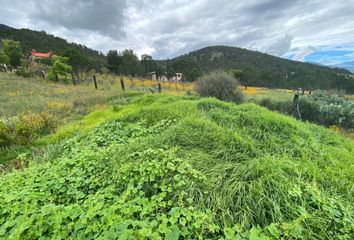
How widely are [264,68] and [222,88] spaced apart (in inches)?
2277

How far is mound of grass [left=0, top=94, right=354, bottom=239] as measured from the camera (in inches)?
68.1

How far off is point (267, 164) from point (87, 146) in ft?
10.4

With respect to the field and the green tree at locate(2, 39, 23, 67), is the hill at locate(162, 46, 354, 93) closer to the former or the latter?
the green tree at locate(2, 39, 23, 67)

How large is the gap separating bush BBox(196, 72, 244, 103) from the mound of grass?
6690 millimetres

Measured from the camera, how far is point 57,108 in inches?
340

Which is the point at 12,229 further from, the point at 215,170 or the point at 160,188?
the point at 215,170

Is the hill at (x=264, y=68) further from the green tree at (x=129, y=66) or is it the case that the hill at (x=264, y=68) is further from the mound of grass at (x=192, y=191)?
the mound of grass at (x=192, y=191)

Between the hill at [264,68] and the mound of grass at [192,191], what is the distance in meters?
29.8

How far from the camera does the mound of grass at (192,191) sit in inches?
68.1

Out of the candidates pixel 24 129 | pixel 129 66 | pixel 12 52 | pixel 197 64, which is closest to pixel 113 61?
pixel 129 66

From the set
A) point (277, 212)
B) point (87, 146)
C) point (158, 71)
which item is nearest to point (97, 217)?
point (277, 212)

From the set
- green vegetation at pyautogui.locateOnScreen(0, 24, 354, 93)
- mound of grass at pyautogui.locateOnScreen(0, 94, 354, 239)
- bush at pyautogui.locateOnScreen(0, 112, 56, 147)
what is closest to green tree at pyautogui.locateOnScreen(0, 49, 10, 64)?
green vegetation at pyautogui.locateOnScreen(0, 24, 354, 93)

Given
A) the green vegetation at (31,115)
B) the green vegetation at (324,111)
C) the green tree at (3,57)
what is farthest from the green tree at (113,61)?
the green vegetation at (324,111)

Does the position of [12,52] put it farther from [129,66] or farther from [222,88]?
[222,88]
